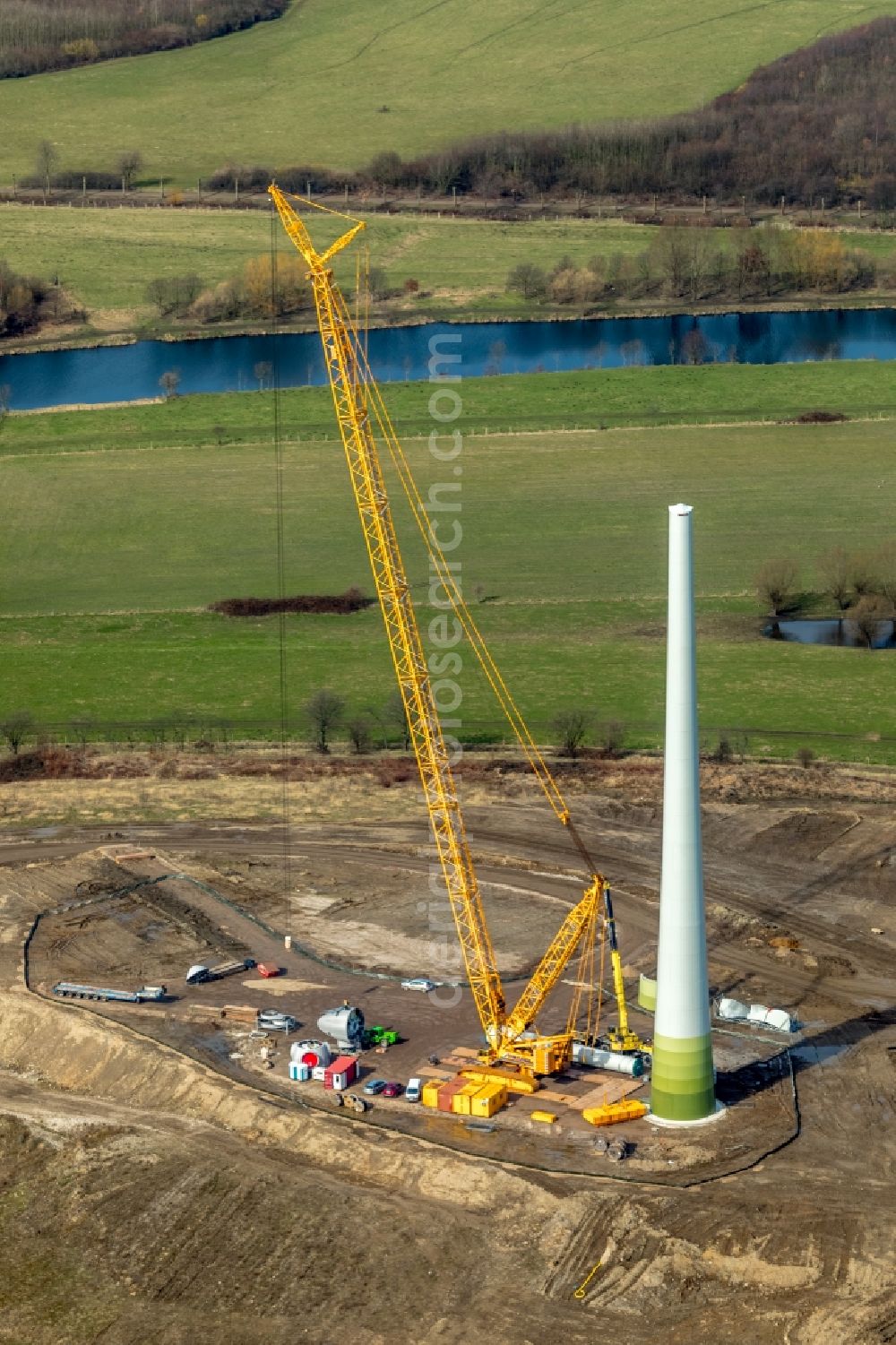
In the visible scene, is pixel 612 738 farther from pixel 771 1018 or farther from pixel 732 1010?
pixel 771 1018

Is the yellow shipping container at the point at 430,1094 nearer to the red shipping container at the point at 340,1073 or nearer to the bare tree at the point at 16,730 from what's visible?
the red shipping container at the point at 340,1073

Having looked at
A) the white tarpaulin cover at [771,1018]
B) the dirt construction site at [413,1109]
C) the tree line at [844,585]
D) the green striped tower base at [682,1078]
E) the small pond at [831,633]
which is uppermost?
the tree line at [844,585]

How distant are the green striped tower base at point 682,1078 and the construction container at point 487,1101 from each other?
5640 millimetres

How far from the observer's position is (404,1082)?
269 feet

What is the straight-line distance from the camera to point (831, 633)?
146m

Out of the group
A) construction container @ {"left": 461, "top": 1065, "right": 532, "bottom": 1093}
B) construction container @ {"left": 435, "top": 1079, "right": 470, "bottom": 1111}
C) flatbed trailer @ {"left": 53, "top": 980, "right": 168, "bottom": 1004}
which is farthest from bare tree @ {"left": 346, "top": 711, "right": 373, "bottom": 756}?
construction container @ {"left": 435, "top": 1079, "right": 470, "bottom": 1111}

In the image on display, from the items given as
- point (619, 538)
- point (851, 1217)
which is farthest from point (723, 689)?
point (851, 1217)

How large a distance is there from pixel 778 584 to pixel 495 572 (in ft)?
74.0

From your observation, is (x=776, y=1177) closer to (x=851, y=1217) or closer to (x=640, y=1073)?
(x=851, y=1217)

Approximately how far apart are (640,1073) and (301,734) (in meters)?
49.2

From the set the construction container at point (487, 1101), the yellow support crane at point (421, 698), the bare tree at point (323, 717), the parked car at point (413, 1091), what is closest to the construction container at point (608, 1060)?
the yellow support crane at point (421, 698)

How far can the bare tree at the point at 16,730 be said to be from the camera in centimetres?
12600

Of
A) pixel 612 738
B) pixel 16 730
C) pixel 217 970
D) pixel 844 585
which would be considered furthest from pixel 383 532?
pixel 844 585

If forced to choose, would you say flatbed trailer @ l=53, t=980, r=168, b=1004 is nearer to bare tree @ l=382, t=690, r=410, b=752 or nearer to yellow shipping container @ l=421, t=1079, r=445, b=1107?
yellow shipping container @ l=421, t=1079, r=445, b=1107
